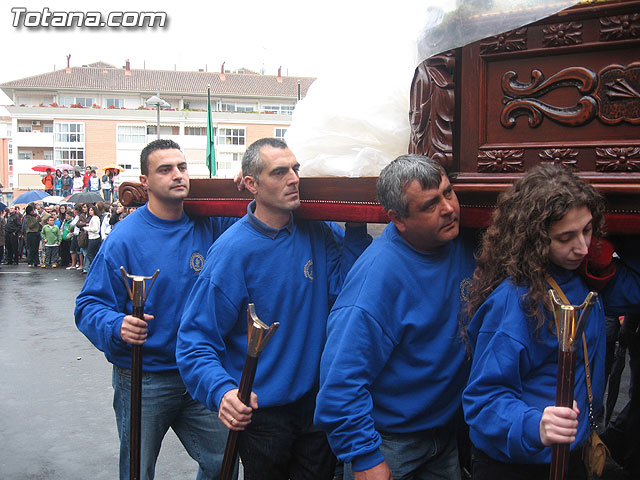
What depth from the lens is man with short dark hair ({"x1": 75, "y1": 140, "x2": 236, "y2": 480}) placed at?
126 inches

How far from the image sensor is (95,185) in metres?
29.1

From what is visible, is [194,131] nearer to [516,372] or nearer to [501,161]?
[501,161]

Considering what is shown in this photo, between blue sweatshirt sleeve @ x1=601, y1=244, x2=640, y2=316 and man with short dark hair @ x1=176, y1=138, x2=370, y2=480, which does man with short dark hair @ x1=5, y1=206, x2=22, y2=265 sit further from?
blue sweatshirt sleeve @ x1=601, y1=244, x2=640, y2=316

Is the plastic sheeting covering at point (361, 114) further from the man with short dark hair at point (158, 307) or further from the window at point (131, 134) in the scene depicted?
the window at point (131, 134)

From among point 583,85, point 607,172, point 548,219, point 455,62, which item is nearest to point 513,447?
point 548,219

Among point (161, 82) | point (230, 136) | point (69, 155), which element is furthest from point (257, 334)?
point (161, 82)

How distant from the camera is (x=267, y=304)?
8.80 feet

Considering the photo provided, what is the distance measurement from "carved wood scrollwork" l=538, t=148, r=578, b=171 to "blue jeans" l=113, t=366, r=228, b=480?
1.97m

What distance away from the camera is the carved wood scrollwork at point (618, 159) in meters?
1.85

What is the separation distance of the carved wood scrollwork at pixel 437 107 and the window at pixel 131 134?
51.5m

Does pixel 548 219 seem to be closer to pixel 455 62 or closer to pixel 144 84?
pixel 455 62

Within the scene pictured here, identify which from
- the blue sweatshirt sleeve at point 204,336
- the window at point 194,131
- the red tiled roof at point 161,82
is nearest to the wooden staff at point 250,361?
the blue sweatshirt sleeve at point 204,336

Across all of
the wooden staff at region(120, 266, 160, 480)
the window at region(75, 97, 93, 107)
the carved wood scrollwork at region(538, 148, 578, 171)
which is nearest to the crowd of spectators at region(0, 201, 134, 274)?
the wooden staff at region(120, 266, 160, 480)

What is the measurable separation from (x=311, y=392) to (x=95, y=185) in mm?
28114
